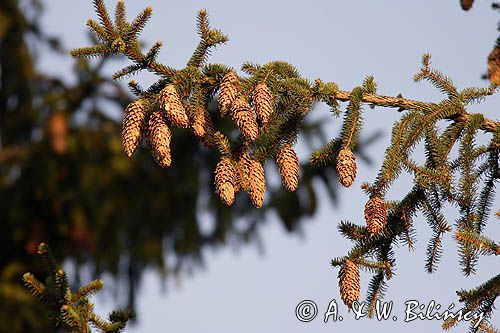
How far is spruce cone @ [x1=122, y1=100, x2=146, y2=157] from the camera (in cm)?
284

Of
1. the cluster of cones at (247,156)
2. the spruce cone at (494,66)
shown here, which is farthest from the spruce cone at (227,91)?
the spruce cone at (494,66)

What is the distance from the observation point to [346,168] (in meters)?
2.78

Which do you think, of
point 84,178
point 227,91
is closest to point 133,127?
point 227,91

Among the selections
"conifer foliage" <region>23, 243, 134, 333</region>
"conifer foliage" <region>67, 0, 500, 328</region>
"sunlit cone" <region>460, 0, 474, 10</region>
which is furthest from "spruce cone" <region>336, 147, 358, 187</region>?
"conifer foliage" <region>23, 243, 134, 333</region>

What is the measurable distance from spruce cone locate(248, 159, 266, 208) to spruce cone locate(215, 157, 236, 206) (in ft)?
0.22

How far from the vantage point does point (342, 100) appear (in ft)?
10.1

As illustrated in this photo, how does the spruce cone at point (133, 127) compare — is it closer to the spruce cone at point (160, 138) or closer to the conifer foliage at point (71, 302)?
the spruce cone at point (160, 138)

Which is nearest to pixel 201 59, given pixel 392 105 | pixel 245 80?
pixel 245 80

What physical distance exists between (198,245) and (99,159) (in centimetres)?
125

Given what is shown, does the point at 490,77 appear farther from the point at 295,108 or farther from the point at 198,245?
the point at 198,245

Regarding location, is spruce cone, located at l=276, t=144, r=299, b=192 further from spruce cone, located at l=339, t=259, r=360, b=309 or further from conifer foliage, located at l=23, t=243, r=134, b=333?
conifer foliage, located at l=23, t=243, r=134, b=333

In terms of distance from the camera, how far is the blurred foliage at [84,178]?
266 inches

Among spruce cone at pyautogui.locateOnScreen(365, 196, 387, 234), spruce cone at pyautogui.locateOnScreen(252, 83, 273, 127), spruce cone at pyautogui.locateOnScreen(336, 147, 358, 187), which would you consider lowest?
spruce cone at pyautogui.locateOnScreen(365, 196, 387, 234)


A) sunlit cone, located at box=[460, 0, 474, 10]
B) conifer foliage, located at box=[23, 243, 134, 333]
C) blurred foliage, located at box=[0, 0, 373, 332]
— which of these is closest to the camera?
sunlit cone, located at box=[460, 0, 474, 10]
